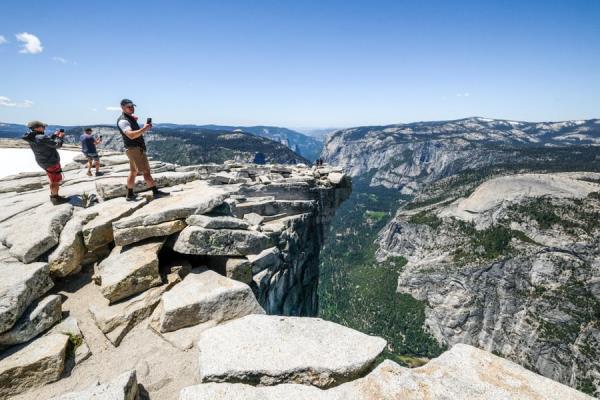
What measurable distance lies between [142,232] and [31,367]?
12.9ft

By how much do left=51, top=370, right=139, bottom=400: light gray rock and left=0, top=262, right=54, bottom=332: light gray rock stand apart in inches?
94.8

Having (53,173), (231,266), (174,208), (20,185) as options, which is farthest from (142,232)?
(20,185)

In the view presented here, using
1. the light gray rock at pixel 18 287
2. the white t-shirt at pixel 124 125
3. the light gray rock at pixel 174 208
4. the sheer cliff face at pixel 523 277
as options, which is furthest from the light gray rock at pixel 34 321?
the sheer cliff face at pixel 523 277

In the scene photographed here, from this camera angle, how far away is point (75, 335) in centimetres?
692

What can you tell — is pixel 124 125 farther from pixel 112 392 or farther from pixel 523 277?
pixel 523 277

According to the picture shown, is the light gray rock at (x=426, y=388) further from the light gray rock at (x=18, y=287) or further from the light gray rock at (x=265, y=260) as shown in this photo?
the light gray rock at (x=265, y=260)

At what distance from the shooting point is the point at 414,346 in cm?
15862

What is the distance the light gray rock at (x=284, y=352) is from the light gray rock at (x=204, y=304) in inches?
31.1

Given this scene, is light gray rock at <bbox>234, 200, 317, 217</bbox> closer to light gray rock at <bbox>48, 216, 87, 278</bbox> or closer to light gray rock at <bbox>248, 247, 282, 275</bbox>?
light gray rock at <bbox>248, 247, 282, 275</bbox>

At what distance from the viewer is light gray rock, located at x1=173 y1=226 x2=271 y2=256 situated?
898cm

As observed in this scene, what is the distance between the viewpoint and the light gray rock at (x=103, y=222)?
9.16 metres

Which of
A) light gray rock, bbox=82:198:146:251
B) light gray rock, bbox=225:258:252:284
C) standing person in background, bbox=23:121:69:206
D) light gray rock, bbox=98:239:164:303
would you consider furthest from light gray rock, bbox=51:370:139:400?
standing person in background, bbox=23:121:69:206

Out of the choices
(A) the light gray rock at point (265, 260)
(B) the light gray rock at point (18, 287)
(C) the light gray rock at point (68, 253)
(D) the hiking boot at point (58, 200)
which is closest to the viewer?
(B) the light gray rock at point (18, 287)

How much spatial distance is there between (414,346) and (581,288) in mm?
75053
